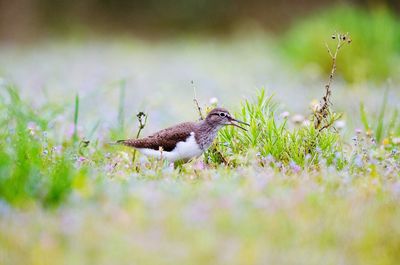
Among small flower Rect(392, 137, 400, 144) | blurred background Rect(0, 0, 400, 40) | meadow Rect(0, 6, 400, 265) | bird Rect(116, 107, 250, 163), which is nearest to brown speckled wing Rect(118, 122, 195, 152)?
bird Rect(116, 107, 250, 163)

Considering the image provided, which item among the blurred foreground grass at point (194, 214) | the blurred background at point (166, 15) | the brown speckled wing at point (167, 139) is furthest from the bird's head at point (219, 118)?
the blurred background at point (166, 15)

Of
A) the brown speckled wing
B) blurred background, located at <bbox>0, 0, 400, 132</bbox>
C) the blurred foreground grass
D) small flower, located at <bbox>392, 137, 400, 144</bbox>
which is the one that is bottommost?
the blurred foreground grass

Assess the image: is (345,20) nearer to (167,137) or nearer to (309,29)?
(309,29)

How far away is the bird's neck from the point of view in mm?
5426

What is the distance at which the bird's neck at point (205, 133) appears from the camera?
5.43 m

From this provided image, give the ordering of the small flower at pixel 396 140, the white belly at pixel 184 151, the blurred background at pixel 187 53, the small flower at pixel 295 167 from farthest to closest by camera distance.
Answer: the blurred background at pixel 187 53, the small flower at pixel 396 140, the white belly at pixel 184 151, the small flower at pixel 295 167

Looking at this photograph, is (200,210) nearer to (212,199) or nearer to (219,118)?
(212,199)

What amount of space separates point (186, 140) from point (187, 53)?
9.82 m

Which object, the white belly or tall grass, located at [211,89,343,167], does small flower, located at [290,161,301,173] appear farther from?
the white belly

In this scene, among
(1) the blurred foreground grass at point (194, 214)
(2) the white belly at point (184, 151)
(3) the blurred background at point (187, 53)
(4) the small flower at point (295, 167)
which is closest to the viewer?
(1) the blurred foreground grass at point (194, 214)

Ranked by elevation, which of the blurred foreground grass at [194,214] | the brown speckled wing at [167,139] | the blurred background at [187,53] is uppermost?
the blurred background at [187,53]

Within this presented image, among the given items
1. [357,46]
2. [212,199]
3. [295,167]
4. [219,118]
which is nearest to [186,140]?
[219,118]

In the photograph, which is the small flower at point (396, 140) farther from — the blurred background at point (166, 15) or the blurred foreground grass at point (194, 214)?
the blurred background at point (166, 15)

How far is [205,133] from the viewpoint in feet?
17.9
